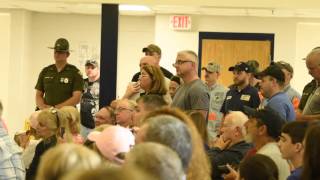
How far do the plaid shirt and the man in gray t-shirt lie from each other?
5.08 feet

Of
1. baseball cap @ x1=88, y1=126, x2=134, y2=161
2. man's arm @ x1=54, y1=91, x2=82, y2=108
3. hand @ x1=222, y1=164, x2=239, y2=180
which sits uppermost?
man's arm @ x1=54, y1=91, x2=82, y2=108

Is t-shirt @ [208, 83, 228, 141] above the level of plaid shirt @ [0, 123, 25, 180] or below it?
above

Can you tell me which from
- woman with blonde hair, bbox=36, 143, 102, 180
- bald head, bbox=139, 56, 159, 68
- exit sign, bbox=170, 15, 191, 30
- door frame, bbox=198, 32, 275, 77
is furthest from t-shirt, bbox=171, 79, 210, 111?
door frame, bbox=198, 32, 275, 77

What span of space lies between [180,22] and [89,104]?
13.2ft

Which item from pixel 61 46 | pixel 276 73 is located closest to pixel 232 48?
pixel 61 46

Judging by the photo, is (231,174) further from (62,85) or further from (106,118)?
(62,85)

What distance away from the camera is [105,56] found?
7.11m

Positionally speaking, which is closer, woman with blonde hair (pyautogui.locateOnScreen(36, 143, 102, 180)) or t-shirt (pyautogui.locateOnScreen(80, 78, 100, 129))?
woman with blonde hair (pyautogui.locateOnScreen(36, 143, 102, 180))

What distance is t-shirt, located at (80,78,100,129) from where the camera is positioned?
272 inches

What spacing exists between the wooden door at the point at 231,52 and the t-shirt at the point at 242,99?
15.2 ft

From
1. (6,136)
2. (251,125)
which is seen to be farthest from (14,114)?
(251,125)

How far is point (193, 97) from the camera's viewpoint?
17.1ft

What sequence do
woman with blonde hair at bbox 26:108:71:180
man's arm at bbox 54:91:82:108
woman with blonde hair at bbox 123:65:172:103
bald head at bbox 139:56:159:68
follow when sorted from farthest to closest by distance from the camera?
man's arm at bbox 54:91:82:108
bald head at bbox 139:56:159:68
woman with blonde hair at bbox 123:65:172:103
woman with blonde hair at bbox 26:108:71:180

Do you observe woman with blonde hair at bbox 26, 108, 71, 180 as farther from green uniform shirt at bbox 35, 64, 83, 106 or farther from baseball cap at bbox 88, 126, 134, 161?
baseball cap at bbox 88, 126, 134, 161
